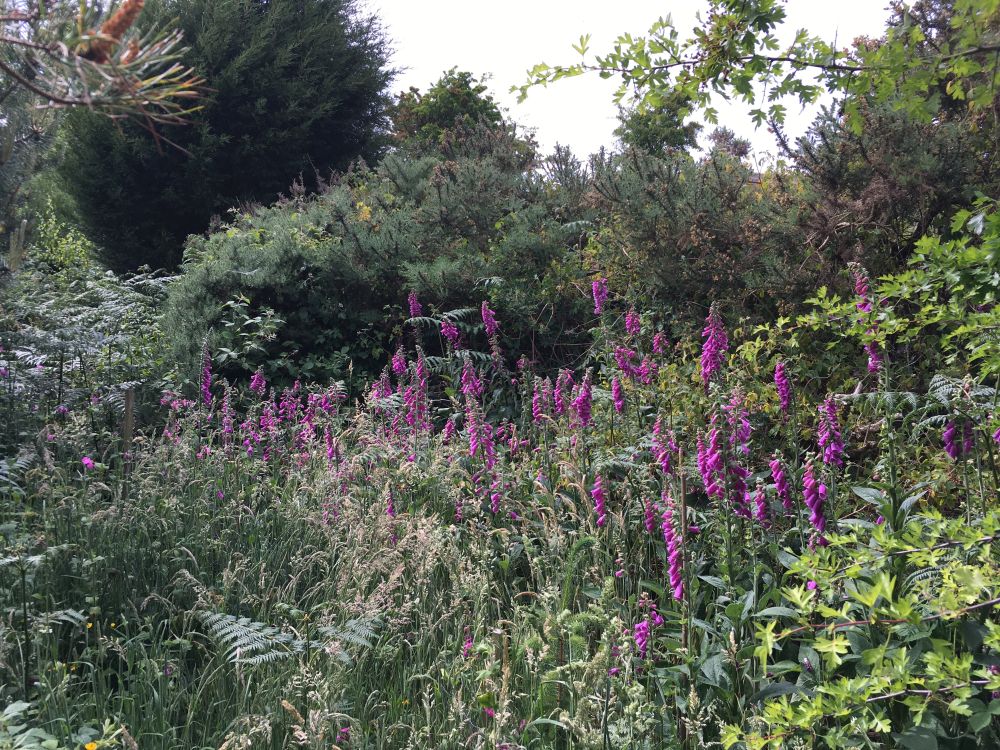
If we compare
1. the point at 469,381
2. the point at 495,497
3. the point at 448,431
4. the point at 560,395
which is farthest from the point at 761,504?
the point at 448,431

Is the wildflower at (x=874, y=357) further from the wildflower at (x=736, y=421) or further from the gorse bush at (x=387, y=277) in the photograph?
the gorse bush at (x=387, y=277)

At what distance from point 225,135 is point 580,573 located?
12.6 meters

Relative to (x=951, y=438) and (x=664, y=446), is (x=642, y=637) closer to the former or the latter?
(x=664, y=446)

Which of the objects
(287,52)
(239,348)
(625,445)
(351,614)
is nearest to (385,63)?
(287,52)

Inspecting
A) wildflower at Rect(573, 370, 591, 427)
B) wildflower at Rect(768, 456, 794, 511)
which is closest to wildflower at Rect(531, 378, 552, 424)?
wildflower at Rect(573, 370, 591, 427)

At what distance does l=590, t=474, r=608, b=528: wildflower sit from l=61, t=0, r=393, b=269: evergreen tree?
11528 millimetres

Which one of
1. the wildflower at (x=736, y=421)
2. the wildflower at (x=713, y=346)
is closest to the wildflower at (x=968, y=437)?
the wildflower at (x=736, y=421)

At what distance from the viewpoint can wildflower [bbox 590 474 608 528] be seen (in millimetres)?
3154

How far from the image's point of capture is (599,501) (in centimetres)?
322

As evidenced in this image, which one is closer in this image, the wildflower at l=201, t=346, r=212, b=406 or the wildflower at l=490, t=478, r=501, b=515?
the wildflower at l=490, t=478, r=501, b=515

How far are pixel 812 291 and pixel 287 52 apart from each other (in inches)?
460

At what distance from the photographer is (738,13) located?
9.28 ft

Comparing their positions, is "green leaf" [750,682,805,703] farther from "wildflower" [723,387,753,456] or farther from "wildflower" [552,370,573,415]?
"wildflower" [552,370,573,415]

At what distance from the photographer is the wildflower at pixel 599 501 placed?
3154 mm
